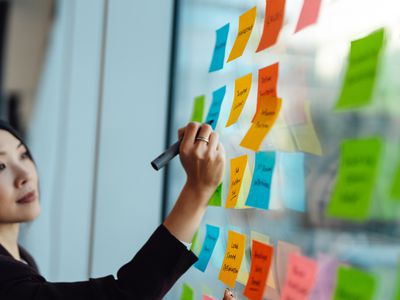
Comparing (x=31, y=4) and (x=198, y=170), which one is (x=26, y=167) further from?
(x=31, y=4)

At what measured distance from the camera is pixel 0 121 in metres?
1.27

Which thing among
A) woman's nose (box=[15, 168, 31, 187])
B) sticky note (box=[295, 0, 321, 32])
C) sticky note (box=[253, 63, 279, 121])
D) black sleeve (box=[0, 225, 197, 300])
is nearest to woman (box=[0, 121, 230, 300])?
black sleeve (box=[0, 225, 197, 300])

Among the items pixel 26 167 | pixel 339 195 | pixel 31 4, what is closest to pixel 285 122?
pixel 339 195

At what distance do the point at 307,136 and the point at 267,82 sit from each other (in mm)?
128

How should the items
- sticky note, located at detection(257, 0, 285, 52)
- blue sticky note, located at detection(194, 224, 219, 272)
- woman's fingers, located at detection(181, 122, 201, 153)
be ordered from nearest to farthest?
sticky note, located at detection(257, 0, 285, 52) → woman's fingers, located at detection(181, 122, 201, 153) → blue sticky note, located at detection(194, 224, 219, 272)

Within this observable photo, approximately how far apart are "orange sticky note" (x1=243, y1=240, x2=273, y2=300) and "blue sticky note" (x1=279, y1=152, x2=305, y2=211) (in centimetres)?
8

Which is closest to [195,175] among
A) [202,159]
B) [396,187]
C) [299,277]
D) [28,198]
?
[202,159]

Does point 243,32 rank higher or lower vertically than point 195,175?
higher

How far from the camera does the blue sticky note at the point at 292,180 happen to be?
2.17 ft

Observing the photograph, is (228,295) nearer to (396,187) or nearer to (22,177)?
(396,187)

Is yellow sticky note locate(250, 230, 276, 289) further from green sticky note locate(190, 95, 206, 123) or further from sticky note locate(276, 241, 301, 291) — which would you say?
green sticky note locate(190, 95, 206, 123)

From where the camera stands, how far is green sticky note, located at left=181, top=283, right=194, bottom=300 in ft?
3.35

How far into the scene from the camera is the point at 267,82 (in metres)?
0.74

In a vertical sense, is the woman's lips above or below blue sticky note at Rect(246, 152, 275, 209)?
below
